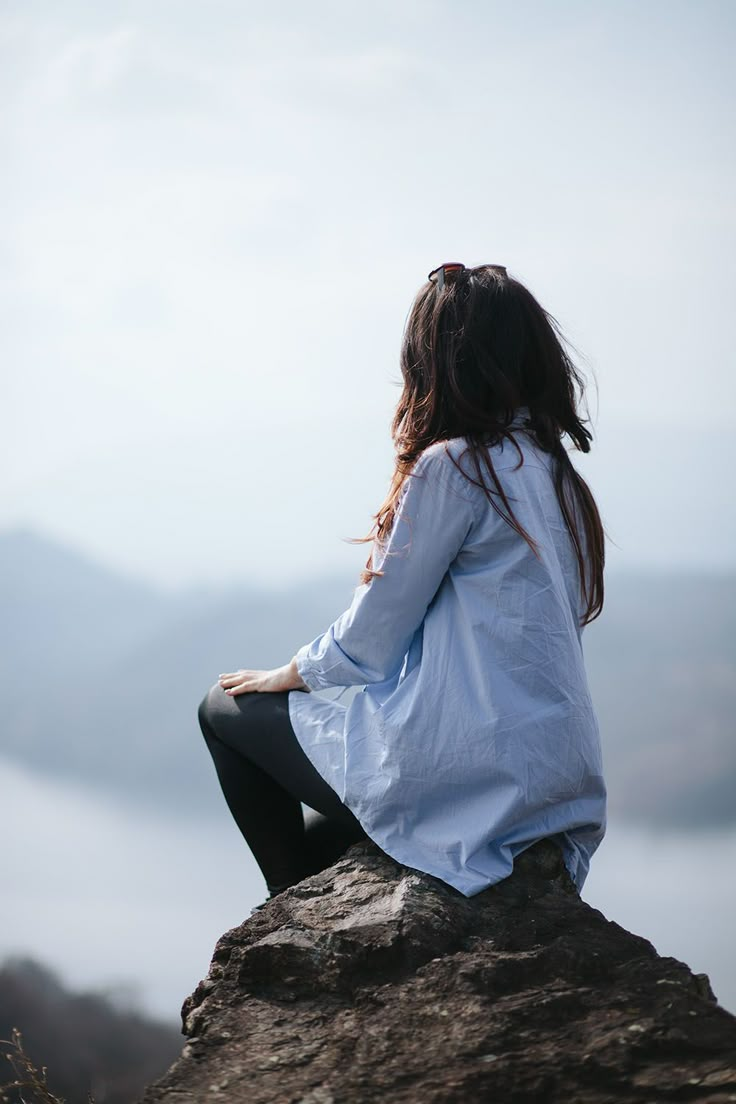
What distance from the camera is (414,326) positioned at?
143 cm

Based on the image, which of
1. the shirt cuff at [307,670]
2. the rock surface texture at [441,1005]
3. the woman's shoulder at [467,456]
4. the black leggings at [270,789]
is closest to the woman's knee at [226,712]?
the black leggings at [270,789]

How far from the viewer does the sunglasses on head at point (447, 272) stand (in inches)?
56.4

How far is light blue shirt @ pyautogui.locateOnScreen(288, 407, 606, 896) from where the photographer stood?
1315 millimetres

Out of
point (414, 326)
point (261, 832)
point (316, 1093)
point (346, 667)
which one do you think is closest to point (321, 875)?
point (261, 832)

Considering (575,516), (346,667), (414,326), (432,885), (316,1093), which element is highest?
(414,326)

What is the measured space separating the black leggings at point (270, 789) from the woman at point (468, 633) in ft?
0.04

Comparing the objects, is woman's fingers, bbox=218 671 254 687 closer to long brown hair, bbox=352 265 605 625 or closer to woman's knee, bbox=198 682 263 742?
woman's knee, bbox=198 682 263 742

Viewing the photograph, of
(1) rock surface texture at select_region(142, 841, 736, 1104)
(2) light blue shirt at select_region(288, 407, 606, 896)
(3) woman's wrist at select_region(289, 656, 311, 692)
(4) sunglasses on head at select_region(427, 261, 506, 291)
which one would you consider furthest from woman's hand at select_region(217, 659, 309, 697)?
(4) sunglasses on head at select_region(427, 261, 506, 291)

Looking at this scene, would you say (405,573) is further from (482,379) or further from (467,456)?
(482,379)

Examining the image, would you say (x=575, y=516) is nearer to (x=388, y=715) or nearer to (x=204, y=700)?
(x=388, y=715)

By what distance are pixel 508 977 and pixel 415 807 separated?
270mm

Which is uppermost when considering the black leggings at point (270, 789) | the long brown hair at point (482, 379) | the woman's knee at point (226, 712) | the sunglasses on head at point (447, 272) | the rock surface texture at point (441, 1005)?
the sunglasses on head at point (447, 272)

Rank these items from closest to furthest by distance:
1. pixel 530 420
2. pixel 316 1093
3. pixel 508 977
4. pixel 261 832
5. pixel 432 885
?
pixel 316 1093, pixel 508 977, pixel 432 885, pixel 530 420, pixel 261 832

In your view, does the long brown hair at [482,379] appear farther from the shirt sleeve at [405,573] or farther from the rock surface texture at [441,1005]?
the rock surface texture at [441,1005]
